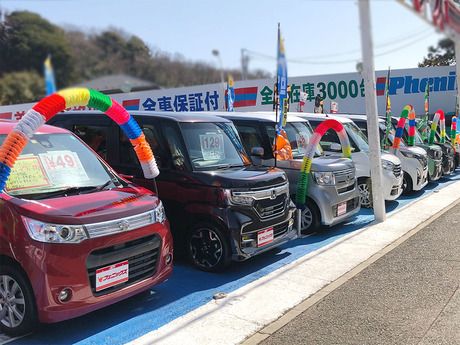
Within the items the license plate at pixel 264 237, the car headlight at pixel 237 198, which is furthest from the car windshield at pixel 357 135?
the car headlight at pixel 237 198

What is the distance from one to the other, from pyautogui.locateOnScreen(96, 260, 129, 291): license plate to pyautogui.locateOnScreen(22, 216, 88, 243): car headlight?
0.38 metres

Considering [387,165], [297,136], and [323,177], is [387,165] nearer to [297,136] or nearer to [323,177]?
[297,136]

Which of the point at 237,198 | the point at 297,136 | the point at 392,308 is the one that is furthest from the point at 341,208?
the point at 392,308

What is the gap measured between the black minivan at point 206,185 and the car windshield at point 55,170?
58 cm

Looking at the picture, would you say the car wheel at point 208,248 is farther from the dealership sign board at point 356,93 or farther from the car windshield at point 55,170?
the dealership sign board at point 356,93

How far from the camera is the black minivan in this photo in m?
5.31

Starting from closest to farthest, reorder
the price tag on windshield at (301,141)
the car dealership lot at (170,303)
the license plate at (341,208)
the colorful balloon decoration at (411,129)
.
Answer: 1. the car dealership lot at (170,303)
2. the license plate at (341,208)
3. the price tag on windshield at (301,141)
4. the colorful balloon decoration at (411,129)

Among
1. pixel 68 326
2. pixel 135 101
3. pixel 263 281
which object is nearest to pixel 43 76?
pixel 68 326

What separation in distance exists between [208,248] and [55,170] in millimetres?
2069

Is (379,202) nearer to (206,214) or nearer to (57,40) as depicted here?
(206,214)

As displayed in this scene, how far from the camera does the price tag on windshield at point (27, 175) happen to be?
4012mm

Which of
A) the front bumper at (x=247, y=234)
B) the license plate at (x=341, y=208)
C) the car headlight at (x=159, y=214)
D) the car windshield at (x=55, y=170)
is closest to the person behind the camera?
the car windshield at (x=55, y=170)

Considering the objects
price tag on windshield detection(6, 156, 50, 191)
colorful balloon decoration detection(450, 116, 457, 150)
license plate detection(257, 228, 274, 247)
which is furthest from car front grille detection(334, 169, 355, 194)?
colorful balloon decoration detection(450, 116, 457, 150)

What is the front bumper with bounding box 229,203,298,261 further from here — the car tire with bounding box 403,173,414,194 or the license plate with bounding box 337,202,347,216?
the car tire with bounding box 403,173,414,194
